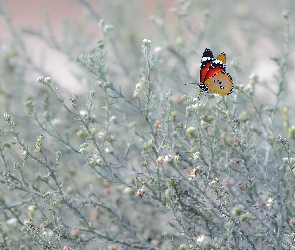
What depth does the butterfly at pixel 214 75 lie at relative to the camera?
2309 millimetres

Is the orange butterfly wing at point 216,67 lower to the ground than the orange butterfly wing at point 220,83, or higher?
higher

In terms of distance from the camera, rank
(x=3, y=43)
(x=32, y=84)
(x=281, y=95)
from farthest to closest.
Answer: (x=3, y=43), (x=32, y=84), (x=281, y=95)

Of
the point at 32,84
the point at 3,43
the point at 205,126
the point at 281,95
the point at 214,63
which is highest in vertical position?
the point at 3,43

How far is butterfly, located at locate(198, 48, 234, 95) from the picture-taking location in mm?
2309

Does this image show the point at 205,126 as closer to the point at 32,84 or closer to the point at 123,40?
the point at 32,84

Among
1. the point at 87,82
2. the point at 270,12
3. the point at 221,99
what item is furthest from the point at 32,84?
the point at 270,12

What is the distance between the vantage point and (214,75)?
7.79 ft

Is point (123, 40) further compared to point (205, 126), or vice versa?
point (123, 40)

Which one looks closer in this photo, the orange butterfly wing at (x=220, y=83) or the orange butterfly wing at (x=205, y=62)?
the orange butterfly wing at (x=220, y=83)

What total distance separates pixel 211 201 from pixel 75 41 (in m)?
3.33

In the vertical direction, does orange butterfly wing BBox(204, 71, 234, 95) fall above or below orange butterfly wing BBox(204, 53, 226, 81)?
below

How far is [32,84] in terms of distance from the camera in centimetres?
424

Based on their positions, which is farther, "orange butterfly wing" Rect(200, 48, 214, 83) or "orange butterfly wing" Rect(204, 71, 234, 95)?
"orange butterfly wing" Rect(200, 48, 214, 83)

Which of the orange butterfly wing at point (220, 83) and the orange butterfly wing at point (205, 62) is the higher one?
the orange butterfly wing at point (205, 62)
